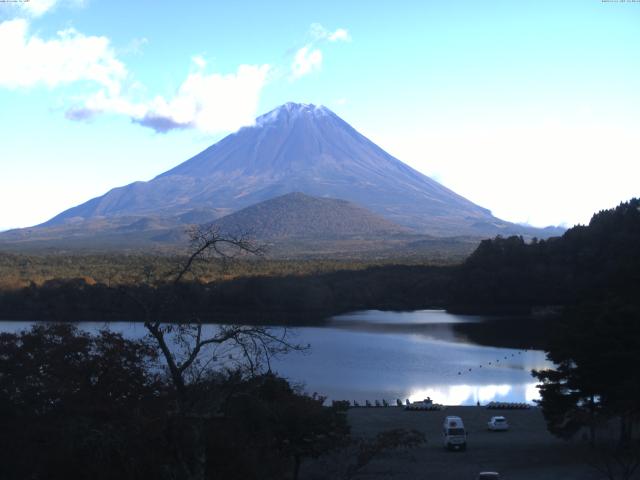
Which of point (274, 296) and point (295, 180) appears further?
point (295, 180)

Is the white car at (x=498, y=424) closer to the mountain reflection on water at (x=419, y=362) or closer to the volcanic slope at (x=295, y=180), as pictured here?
the mountain reflection on water at (x=419, y=362)

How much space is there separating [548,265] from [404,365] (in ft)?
67.5

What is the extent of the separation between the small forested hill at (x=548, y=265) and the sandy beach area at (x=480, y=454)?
2471cm

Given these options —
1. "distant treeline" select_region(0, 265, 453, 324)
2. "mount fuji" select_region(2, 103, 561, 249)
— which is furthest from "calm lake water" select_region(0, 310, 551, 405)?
"mount fuji" select_region(2, 103, 561, 249)

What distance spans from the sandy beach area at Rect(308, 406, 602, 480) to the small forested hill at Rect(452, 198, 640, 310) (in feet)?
81.1

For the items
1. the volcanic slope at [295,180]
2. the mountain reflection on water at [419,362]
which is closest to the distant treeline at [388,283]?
the mountain reflection on water at [419,362]

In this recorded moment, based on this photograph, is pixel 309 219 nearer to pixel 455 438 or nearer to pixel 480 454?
pixel 455 438

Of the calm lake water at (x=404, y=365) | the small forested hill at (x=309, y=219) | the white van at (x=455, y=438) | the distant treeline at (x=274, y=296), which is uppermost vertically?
the small forested hill at (x=309, y=219)

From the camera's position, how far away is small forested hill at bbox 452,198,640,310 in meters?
41.1

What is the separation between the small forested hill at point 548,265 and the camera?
41.1 meters

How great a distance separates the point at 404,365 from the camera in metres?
25.8

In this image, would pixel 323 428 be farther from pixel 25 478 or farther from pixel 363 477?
pixel 25 478

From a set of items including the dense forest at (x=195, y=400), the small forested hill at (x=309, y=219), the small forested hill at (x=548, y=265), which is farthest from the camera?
the small forested hill at (x=309, y=219)

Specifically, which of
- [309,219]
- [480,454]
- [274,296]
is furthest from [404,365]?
[309,219]
